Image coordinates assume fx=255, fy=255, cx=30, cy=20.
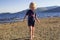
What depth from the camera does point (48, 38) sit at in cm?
1605

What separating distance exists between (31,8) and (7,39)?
9.48 ft

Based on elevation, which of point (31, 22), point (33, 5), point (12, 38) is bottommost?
point (12, 38)

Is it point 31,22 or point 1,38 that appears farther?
point 1,38

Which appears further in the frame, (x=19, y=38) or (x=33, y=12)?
(x=19, y=38)

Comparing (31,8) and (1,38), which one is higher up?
(31,8)

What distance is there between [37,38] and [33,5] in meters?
2.69

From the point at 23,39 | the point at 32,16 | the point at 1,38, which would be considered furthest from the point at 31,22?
the point at 1,38

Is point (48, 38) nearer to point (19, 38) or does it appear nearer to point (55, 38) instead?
point (55, 38)

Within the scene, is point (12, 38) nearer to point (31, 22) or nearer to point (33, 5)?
point (31, 22)

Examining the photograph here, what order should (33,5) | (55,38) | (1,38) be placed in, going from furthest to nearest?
(1,38) < (55,38) < (33,5)

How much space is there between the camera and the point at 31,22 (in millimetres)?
15211

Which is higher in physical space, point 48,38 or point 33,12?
point 33,12

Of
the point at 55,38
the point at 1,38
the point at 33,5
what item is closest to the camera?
the point at 33,5

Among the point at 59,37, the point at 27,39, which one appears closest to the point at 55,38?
the point at 59,37
